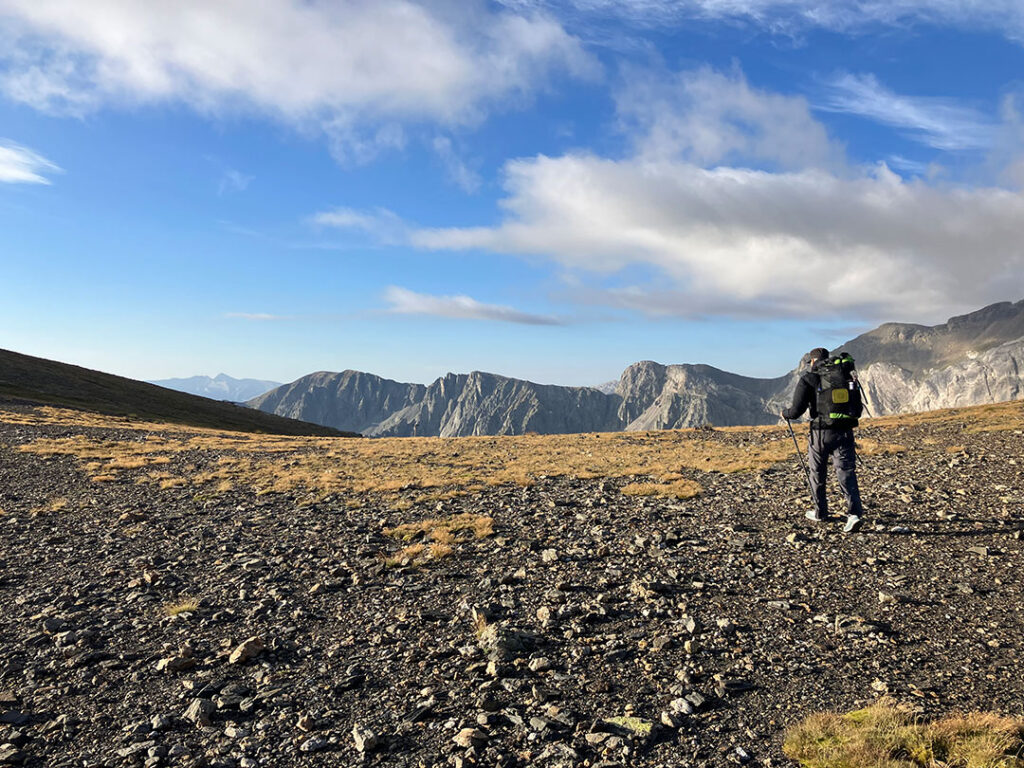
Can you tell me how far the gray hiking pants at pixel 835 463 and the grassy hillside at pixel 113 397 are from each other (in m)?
87.7

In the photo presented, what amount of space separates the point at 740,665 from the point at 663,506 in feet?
30.4

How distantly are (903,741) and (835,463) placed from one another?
9302 mm

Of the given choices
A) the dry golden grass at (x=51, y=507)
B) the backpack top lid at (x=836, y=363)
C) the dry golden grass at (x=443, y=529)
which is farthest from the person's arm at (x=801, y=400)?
the dry golden grass at (x=51, y=507)

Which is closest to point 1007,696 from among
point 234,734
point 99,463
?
point 234,734

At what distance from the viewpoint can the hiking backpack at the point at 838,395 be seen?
1311cm

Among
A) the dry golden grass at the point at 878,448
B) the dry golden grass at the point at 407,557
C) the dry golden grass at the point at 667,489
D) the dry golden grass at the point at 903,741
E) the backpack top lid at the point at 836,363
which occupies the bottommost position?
the dry golden grass at the point at 407,557

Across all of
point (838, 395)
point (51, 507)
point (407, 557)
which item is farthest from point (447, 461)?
point (838, 395)

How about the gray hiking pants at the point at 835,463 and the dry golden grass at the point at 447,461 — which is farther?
the dry golden grass at the point at 447,461

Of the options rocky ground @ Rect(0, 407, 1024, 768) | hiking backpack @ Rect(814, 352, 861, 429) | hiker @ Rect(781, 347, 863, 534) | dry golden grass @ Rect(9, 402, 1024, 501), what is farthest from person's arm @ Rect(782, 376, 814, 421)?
dry golden grass @ Rect(9, 402, 1024, 501)

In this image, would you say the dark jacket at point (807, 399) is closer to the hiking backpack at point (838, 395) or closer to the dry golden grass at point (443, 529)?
the hiking backpack at point (838, 395)

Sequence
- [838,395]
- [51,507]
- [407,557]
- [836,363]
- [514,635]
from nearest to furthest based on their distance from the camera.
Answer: [514,635], [407,557], [838,395], [836,363], [51,507]

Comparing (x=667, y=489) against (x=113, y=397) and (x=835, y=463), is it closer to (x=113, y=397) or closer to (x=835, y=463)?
(x=835, y=463)

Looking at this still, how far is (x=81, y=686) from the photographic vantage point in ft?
23.5

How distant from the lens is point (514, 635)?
7.86m
